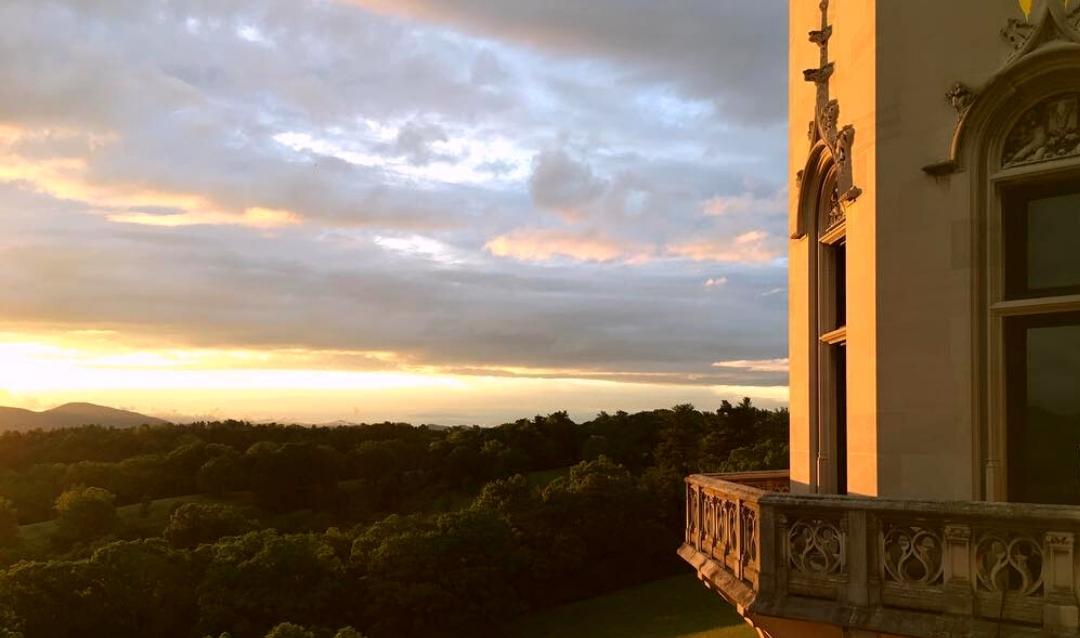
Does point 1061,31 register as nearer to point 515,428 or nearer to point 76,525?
point 76,525

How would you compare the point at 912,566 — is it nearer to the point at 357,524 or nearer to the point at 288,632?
the point at 288,632

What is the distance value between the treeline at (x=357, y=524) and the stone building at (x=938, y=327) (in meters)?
46.7

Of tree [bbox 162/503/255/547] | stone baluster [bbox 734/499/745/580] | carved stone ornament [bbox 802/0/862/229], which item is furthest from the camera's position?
tree [bbox 162/503/255/547]

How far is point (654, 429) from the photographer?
131000 mm

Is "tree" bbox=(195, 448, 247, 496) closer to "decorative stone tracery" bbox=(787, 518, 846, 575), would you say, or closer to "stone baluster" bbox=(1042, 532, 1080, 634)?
"decorative stone tracery" bbox=(787, 518, 846, 575)

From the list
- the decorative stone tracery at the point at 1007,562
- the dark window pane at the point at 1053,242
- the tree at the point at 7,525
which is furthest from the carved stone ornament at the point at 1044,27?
the tree at the point at 7,525

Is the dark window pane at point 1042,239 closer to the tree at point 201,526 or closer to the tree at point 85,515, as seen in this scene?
the tree at point 201,526

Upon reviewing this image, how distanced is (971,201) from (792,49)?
18.1 ft

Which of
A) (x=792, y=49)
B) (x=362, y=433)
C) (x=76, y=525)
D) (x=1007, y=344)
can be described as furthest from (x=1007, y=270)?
(x=362, y=433)

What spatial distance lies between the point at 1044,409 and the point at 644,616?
227 ft

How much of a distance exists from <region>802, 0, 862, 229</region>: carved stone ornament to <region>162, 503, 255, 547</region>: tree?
282 feet

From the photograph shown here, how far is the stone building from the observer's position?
852 centimetres

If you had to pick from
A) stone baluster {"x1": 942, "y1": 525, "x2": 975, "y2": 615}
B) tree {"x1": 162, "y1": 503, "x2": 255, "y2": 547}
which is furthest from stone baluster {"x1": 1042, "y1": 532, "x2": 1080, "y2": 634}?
tree {"x1": 162, "y1": 503, "x2": 255, "y2": 547}

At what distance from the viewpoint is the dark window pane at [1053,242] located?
32.2 ft
